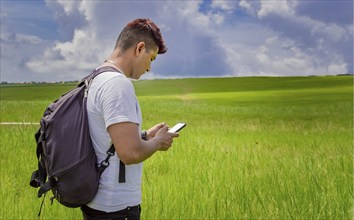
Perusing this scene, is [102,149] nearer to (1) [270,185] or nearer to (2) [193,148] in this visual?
(1) [270,185]

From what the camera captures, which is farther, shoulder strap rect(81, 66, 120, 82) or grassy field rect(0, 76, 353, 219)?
grassy field rect(0, 76, 353, 219)

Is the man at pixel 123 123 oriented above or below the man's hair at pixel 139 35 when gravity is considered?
below

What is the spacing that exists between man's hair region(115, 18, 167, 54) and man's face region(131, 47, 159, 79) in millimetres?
28

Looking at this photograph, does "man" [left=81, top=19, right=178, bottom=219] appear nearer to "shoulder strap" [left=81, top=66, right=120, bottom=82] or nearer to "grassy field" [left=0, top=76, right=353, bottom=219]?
"shoulder strap" [left=81, top=66, right=120, bottom=82]

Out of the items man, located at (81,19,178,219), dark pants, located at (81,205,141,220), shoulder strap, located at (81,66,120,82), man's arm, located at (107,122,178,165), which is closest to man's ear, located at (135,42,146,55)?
man, located at (81,19,178,219)

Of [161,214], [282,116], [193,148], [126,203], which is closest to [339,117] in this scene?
[282,116]

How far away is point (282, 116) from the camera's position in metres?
21.1

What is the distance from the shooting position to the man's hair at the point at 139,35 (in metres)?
2.80

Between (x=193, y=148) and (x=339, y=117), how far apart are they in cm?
1133

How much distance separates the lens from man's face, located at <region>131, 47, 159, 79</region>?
9.17 ft

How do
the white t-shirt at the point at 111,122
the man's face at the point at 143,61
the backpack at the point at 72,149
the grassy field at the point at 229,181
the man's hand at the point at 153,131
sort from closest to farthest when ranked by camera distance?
the white t-shirt at the point at 111,122, the backpack at the point at 72,149, the man's face at the point at 143,61, the man's hand at the point at 153,131, the grassy field at the point at 229,181

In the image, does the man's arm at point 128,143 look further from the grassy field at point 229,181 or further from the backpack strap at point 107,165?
the grassy field at point 229,181

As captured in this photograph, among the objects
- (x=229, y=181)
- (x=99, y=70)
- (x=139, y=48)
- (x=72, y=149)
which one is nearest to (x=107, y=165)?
(x=72, y=149)

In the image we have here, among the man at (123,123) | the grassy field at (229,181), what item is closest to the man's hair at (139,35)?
the man at (123,123)
